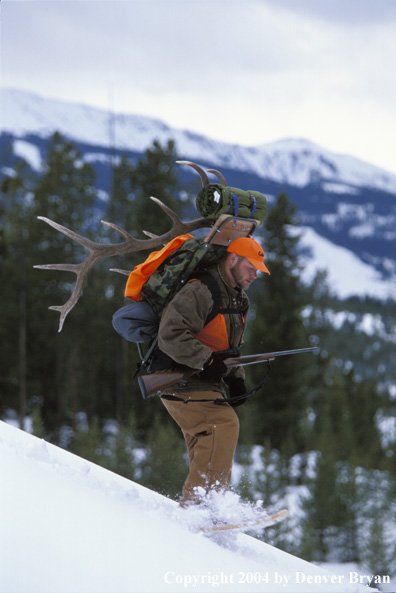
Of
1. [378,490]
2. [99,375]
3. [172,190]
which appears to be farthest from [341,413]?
[172,190]

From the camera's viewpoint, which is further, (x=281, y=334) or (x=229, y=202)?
(x=281, y=334)

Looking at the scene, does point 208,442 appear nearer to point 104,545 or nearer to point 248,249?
point 248,249

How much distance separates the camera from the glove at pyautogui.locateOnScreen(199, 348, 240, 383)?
13.2ft

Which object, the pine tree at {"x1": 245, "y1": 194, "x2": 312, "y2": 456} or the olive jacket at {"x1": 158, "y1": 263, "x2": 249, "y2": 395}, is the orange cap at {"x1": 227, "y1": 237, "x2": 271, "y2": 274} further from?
the pine tree at {"x1": 245, "y1": 194, "x2": 312, "y2": 456}

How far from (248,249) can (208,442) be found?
1190 millimetres

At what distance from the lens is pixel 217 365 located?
4043 millimetres

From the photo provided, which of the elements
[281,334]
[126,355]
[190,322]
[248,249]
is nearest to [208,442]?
[190,322]

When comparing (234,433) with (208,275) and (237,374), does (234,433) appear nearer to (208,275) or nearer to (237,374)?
(237,374)

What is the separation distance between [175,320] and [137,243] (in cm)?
105

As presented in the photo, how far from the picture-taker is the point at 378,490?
29.2 meters

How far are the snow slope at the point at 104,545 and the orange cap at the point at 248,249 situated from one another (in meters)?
1.51

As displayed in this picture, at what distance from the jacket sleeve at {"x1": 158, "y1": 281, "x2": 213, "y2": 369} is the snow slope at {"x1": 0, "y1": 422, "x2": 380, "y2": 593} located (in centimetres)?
82

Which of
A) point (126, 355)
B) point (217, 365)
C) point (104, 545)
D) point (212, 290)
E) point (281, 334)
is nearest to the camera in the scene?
point (104, 545)

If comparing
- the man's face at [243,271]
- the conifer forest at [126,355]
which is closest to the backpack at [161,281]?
the man's face at [243,271]
